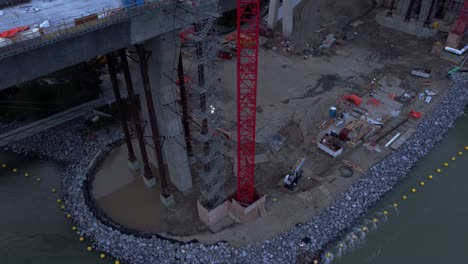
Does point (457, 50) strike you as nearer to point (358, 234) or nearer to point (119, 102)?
point (358, 234)

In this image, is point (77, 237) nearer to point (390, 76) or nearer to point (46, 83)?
point (46, 83)

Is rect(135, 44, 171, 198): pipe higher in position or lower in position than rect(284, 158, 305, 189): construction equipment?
higher

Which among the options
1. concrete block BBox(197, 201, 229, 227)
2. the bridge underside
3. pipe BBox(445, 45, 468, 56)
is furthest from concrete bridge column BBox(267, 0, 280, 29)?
concrete block BBox(197, 201, 229, 227)

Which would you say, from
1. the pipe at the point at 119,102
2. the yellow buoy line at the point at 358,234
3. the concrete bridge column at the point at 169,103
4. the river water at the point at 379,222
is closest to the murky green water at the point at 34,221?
the river water at the point at 379,222

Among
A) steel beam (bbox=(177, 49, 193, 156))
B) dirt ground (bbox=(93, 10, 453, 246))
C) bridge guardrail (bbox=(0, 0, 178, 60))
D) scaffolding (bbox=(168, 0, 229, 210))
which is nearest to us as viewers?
bridge guardrail (bbox=(0, 0, 178, 60))

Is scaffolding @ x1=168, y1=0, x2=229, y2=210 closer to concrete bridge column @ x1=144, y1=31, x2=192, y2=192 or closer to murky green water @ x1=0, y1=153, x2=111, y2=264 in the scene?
A: concrete bridge column @ x1=144, y1=31, x2=192, y2=192

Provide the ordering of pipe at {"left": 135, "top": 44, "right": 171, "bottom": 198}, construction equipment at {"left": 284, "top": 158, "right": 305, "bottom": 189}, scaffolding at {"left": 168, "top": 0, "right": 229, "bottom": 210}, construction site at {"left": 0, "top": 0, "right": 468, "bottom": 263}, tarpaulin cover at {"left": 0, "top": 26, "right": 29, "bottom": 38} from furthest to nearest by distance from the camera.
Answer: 1. construction equipment at {"left": 284, "top": 158, "right": 305, "bottom": 189}
2. construction site at {"left": 0, "top": 0, "right": 468, "bottom": 263}
3. scaffolding at {"left": 168, "top": 0, "right": 229, "bottom": 210}
4. pipe at {"left": 135, "top": 44, "right": 171, "bottom": 198}
5. tarpaulin cover at {"left": 0, "top": 26, "right": 29, "bottom": 38}

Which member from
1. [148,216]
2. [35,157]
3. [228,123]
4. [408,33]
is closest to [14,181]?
[35,157]
